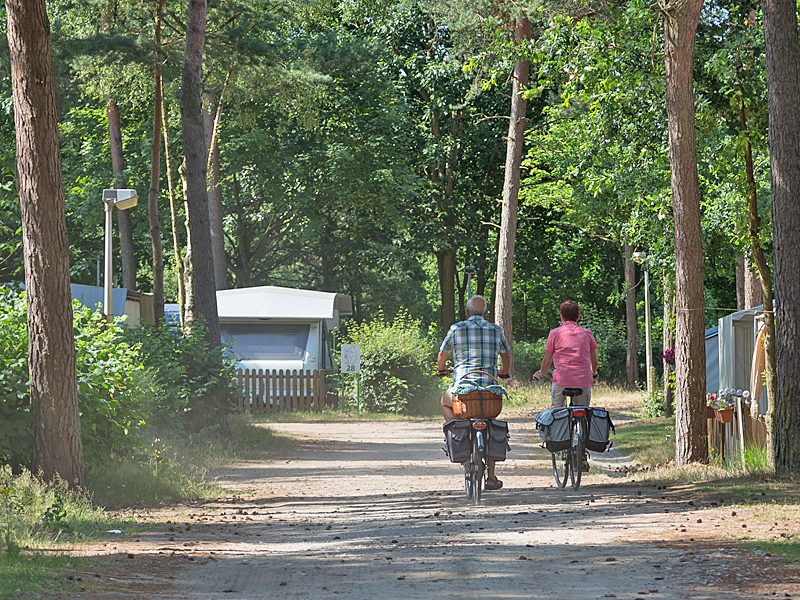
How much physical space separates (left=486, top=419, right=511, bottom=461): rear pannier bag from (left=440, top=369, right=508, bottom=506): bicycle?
0.04m

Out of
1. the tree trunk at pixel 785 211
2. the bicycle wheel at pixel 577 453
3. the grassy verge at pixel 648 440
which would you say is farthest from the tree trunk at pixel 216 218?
the tree trunk at pixel 785 211

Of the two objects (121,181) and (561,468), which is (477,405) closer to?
(561,468)

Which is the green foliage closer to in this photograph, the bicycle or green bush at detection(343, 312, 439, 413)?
the bicycle

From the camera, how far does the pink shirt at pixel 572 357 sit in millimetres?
13266

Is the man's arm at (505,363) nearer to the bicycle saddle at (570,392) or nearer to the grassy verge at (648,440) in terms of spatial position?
the bicycle saddle at (570,392)

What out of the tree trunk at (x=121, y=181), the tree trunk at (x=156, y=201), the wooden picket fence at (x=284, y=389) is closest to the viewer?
the tree trunk at (x=156, y=201)

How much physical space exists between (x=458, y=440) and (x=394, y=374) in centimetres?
1841

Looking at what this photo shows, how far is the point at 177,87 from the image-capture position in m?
28.0

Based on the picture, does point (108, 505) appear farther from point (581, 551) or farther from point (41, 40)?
point (581, 551)

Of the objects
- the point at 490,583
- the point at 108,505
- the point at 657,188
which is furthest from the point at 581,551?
the point at 657,188

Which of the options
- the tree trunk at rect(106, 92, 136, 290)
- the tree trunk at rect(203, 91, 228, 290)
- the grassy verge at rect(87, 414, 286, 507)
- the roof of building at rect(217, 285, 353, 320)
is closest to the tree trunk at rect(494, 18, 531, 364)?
the roof of building at rect(217, 285, 353, 320)

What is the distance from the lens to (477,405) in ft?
39.8

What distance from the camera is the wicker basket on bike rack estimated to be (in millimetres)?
12094

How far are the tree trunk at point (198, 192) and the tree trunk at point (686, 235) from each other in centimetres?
863
